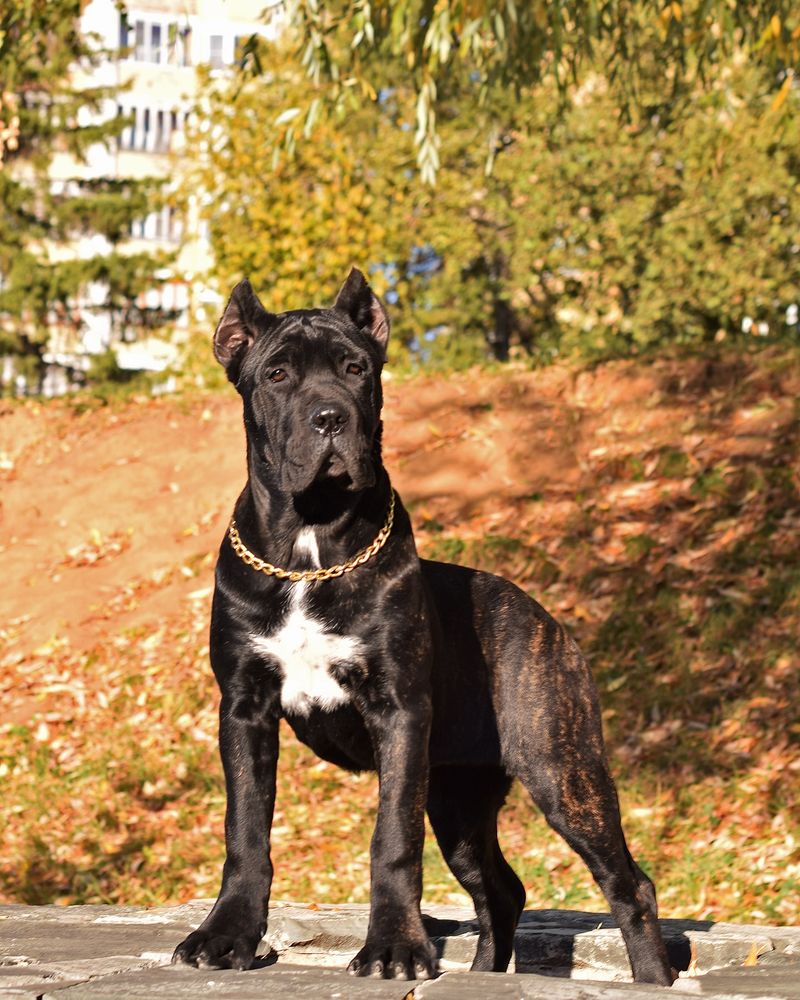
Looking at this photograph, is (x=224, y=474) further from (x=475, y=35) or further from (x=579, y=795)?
(x=579, y=795)

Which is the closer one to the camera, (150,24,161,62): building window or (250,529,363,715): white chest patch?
(250,529,363,715): white chest patch

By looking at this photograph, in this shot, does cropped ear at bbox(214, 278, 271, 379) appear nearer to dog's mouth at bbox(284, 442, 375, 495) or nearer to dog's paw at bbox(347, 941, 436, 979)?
dog's mouth at bbox(284, 442, 375, 495)

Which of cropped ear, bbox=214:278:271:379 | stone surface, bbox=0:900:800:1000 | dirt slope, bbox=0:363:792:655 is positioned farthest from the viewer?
dirt slope, bbox=0:363:792:655

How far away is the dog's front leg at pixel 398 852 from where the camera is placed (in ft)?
13.0

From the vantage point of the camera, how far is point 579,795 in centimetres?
483

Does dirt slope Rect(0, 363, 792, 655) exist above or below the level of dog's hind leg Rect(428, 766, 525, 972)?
above

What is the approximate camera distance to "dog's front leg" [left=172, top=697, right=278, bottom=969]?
4.20 meters

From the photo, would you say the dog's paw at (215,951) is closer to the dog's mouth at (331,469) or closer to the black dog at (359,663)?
the black dog at (359,663)

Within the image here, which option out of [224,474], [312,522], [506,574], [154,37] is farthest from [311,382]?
[154,37]

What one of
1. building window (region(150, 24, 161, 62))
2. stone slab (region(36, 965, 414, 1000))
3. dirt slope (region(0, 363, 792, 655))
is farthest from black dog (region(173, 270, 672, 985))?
building window (region(150, 24, 161, 62))

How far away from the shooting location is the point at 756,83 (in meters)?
22.9

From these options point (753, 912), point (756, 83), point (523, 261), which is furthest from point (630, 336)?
point (753, 912)

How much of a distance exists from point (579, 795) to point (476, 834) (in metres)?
0.60

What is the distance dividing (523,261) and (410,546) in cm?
2282
